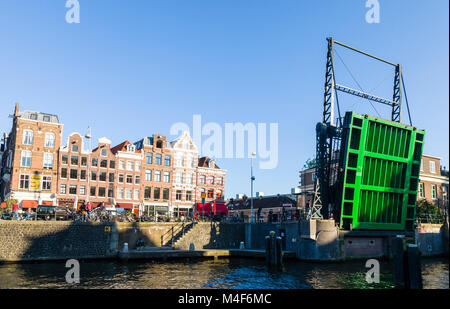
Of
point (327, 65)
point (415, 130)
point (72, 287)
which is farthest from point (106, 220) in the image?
point (415, 130)

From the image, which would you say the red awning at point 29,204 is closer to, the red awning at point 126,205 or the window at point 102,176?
the window at point 102,176

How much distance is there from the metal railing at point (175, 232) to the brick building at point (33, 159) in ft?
47.1

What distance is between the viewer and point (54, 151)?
4047cm

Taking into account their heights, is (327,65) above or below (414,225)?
above

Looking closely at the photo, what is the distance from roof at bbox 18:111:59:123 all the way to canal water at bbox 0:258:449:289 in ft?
65.3

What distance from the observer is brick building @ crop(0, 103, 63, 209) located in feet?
126

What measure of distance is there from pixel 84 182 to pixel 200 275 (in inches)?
962

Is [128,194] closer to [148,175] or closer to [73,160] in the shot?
[148,175]

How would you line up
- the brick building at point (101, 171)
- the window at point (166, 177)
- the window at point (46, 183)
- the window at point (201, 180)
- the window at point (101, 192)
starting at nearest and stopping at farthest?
the brick building at point (101, 171) → the window at point (46, 183) → the window at point (101, 192) → the window at point (166, 177) → the window at point (201, 180)

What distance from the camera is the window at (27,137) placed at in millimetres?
39144

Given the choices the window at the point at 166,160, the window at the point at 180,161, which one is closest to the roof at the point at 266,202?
the window at the point at 180,161

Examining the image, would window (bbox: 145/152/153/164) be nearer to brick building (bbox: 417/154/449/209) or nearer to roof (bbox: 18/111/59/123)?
roof (bbox: 18/111/59/123)
